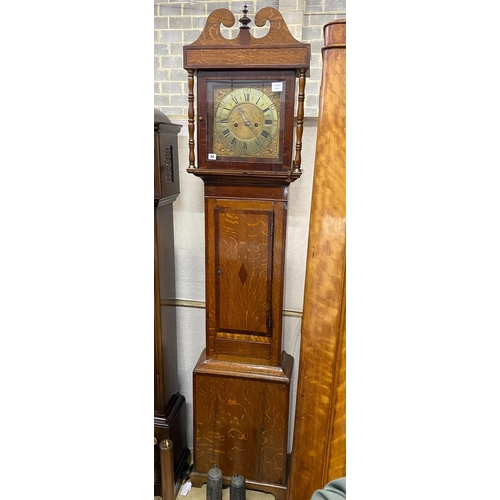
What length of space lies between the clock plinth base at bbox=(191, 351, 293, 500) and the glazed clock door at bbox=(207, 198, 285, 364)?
7cm

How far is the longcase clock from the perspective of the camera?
1.41m

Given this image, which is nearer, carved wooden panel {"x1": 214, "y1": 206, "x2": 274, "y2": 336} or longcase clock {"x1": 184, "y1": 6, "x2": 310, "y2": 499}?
longcase clock {"x1": 184, "y1": 6, "x2": 310, "y2": 499}

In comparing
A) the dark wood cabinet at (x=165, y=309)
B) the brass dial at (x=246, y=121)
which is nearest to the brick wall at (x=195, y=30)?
the dark wood cabinet at (x=165, y=309)

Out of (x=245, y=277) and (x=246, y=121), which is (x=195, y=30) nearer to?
(x=246, y=121)

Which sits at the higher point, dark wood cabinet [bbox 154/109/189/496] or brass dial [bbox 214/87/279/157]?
brass dial [bbox 214/87/279/157]

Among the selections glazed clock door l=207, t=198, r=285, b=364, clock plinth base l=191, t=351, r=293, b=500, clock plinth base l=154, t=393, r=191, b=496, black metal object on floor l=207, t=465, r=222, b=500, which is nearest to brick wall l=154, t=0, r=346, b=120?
glazed clock door l=207, t=198, r=285, b=364

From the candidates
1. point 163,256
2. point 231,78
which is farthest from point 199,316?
point 231,78

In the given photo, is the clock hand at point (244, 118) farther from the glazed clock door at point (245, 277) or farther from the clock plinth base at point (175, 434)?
the clock plinth base at point (175, 434)

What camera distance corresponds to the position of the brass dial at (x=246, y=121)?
144cm

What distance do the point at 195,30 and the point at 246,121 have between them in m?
0.62

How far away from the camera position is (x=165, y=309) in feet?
5.83

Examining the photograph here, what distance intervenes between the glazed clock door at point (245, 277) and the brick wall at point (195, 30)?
1.65ft

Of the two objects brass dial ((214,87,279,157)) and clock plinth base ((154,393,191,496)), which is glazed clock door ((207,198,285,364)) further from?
clock plinth base ((154,393,191,496))
